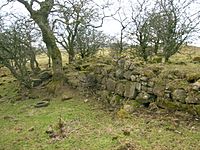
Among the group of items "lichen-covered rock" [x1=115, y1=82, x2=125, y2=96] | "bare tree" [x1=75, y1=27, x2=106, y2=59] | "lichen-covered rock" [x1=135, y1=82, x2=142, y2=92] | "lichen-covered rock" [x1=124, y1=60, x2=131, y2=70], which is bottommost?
"lichen-covered rock" [x1=115, y1=82, x2=125, y2=96]

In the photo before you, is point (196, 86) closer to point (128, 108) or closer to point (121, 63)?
point (128, 108)

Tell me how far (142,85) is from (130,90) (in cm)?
78

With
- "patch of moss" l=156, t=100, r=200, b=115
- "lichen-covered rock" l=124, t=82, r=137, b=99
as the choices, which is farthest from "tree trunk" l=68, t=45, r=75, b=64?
"patch of moss" l=156, t=100, r=200, b=115

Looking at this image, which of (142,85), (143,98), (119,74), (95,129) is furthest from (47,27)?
(95,129)

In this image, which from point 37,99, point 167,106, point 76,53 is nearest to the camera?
point 167,106

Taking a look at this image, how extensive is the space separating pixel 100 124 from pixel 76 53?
1470 centimetres

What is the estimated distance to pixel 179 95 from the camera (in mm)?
11641

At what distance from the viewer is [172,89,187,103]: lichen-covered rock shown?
453 inches

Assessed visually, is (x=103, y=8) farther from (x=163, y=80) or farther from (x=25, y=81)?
(x=163, y=80)

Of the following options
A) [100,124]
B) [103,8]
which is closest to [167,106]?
[100,124]

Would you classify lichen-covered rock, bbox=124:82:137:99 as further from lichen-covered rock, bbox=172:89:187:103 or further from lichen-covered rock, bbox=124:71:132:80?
lichen-covered rock, bbox=172:89:187:103

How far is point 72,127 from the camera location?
41.6ft

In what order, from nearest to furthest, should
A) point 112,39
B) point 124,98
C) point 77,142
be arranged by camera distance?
point 77,142 → point 124,98 → point 112,39

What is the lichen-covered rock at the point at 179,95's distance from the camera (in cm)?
1152
